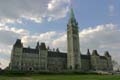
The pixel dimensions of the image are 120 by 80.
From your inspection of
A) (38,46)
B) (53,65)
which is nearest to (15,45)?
(38,46)

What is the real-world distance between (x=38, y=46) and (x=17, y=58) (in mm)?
19954

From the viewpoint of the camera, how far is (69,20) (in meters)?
153

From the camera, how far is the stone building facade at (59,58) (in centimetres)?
11731

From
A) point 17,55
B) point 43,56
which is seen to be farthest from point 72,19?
point 17,55

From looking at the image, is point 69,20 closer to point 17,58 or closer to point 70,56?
point 70,56

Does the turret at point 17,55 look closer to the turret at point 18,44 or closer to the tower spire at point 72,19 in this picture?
the turret at point 18,44

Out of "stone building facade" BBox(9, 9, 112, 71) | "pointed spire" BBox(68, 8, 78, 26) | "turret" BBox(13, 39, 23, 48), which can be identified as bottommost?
"stone building facade" BBox(9, 9, 112, 71)

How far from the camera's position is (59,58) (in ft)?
461

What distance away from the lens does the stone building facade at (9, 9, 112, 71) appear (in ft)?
385

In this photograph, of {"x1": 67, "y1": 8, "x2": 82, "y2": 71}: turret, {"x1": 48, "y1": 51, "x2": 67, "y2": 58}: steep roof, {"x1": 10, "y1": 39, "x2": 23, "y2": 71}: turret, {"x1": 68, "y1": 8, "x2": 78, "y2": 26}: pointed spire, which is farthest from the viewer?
{"x1": 68, "y1": 8, "x2": 78, "y2": 26}: pointed spire

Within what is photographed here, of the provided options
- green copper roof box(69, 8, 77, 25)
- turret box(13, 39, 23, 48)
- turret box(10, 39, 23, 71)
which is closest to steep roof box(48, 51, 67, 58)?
turret box(10, 39, 23, 71)

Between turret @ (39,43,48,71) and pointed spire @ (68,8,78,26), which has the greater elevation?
pointed spire @ (68,8,78,26)

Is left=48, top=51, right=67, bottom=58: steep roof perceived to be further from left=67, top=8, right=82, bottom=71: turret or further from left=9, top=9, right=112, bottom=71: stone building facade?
left=67, top=8, right=82, bottom=71: turret

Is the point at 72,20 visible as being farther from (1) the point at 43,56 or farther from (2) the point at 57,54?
(1) the point at 43,56
